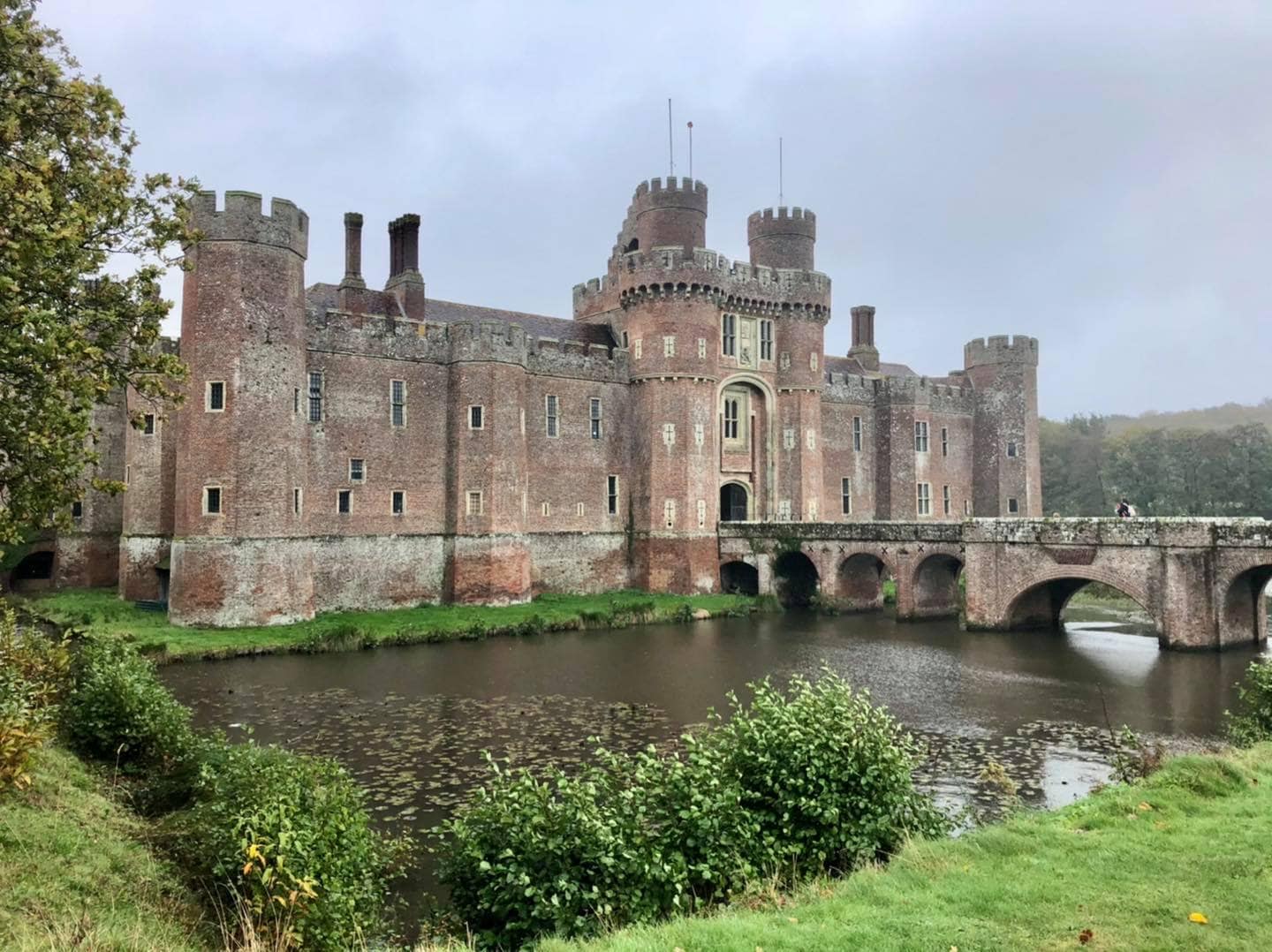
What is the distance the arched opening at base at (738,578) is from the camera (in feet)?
123

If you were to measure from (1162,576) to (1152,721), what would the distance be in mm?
8827

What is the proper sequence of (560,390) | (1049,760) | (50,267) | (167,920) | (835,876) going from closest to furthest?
(167,920)
(835,876)
(50,267)
(1049,760)
(560,390)

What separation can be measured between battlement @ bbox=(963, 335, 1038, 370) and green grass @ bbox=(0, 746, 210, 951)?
45.3 meters

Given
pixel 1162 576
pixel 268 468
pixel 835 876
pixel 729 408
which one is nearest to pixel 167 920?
pixel 835 876

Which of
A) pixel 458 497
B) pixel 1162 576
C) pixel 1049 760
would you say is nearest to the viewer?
pixel 1049 760

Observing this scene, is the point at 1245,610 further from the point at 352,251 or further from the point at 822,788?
the point at 352,251

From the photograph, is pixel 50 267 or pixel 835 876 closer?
pixel 835 876

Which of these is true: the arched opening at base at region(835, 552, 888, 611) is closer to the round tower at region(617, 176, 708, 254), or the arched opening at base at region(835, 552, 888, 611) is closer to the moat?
the moat

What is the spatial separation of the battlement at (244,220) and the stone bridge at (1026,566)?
65.2ft

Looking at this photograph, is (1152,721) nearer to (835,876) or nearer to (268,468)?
(835,876)

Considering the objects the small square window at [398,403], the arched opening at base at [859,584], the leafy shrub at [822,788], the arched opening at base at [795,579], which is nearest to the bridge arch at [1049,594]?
the arched opening at base at [859,584]

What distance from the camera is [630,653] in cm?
2461

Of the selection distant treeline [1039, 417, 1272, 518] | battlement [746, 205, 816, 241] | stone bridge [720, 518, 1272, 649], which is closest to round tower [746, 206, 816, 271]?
battlement [746, 205, 816, 241]

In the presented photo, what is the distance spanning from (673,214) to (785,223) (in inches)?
231
